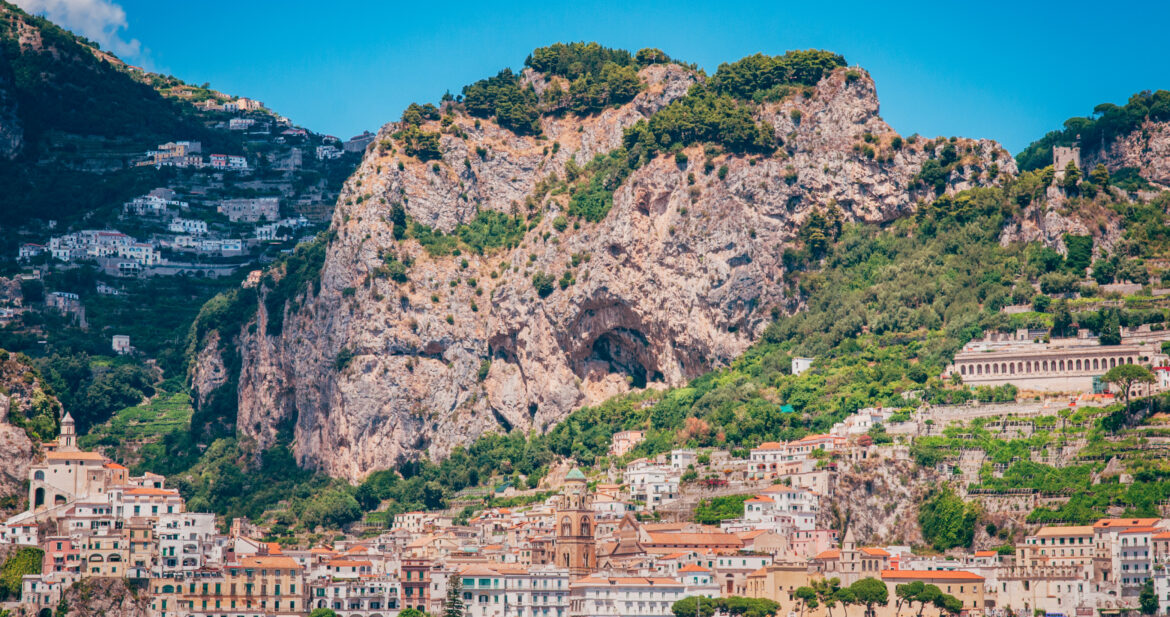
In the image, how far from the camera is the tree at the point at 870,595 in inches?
3639

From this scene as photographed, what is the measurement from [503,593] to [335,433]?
41.6 meters

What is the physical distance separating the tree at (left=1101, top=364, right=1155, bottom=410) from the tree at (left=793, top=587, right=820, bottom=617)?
2151 centimetres

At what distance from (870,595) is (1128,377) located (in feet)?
71.0

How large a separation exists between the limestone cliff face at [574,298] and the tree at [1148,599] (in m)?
41.8

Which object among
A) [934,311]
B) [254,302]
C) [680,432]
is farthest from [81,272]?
[934,311]

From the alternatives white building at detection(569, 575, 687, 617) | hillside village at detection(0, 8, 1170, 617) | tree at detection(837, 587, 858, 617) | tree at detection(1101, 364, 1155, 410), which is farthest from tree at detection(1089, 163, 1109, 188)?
white building at detection(569, 575, 687, 617)

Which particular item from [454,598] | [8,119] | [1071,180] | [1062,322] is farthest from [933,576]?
[8,119]

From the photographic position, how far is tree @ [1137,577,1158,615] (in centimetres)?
9081

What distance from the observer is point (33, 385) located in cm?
11256

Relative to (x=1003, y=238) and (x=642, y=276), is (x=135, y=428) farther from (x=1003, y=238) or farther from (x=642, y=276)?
(x=1003, y=238)

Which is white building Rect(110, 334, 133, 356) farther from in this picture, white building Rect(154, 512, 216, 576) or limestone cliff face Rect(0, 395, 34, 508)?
white building Rect(154, 512, 216, 576)

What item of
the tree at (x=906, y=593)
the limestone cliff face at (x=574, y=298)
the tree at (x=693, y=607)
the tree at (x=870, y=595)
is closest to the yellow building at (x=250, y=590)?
the tree at (x=693, y=607)

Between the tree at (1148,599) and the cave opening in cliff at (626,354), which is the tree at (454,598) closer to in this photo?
the tree at (1148,599)

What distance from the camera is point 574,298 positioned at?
438 ft
